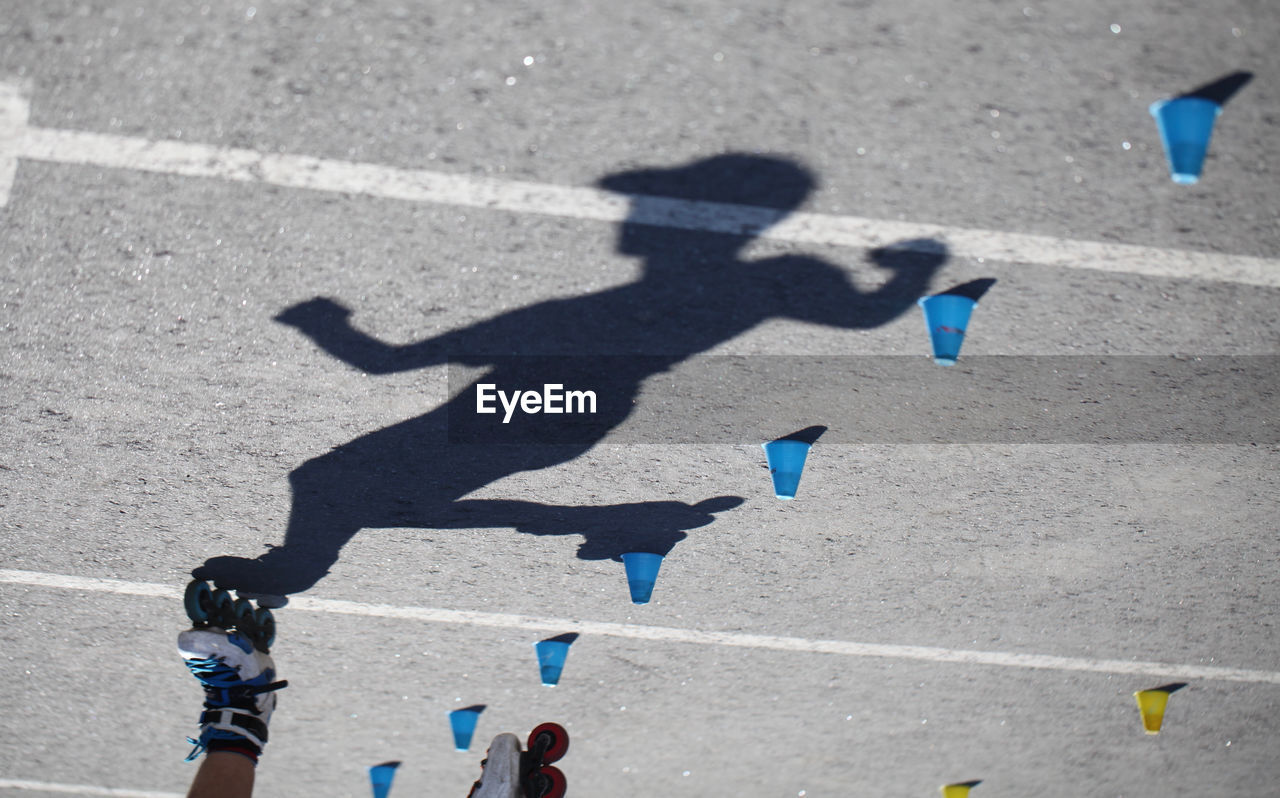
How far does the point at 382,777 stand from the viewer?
3357mm

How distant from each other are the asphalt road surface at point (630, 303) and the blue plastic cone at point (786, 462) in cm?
6

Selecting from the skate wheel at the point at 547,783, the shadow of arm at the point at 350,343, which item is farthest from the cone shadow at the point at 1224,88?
the skate wheel at the point at 547,783

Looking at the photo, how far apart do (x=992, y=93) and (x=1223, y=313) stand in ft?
4.17

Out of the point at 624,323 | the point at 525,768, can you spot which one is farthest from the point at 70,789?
the point at 624,323

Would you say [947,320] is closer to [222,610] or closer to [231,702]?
[222,610]

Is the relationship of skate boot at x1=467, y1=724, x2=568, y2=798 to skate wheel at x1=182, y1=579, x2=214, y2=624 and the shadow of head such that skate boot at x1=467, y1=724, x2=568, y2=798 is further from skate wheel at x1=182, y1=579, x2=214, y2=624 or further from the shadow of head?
the shadow of head

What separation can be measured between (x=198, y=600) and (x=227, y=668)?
12.4 inches

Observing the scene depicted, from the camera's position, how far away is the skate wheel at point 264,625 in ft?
9.81

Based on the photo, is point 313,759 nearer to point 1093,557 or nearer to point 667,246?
point 667,246

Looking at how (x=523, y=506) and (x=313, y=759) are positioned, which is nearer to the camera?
(x=523, y=506)

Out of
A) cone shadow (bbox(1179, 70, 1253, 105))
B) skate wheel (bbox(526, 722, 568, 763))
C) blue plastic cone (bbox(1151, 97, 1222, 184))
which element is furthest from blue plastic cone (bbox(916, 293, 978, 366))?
skate wheel (bbox(526, 722, 568, 763))

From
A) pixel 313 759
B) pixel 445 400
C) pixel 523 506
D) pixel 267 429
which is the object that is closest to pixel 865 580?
pixel 523 506

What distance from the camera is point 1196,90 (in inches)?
103

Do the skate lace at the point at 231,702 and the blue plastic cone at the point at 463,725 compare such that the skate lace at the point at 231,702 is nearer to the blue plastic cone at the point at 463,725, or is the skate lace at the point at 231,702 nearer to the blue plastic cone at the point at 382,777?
the blue plastic cone at the point at 382,777
